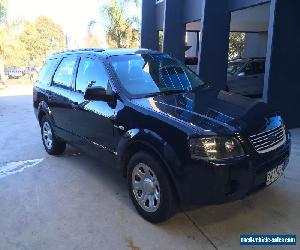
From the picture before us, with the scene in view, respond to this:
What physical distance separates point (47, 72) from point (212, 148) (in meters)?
4.21

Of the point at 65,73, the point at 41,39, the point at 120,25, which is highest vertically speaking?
the point at 120,25

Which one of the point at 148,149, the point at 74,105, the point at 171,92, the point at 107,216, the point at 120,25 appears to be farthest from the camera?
the point at 120,25

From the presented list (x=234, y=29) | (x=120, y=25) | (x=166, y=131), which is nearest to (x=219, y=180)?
(x=166, y=131)

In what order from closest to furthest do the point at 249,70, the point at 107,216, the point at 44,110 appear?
the point at 107,216 < the point at 44,110 < the point at 249,70

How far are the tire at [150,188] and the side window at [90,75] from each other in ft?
3.87

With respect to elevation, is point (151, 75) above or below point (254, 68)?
above

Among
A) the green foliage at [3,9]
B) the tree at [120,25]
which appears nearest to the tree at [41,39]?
the green foliage at [3,9]

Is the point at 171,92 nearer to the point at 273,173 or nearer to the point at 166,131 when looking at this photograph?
the point at 166,131

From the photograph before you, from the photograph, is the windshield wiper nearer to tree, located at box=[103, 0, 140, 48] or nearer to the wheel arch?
the wheel arch

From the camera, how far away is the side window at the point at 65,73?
5.55 meters

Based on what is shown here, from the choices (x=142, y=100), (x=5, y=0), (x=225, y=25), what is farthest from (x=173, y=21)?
(x=5, y=0)

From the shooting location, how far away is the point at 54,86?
6062 mm

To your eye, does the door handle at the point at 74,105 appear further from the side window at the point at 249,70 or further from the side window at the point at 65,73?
the side window at the point at 249,70

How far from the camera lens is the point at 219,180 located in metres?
3.27
